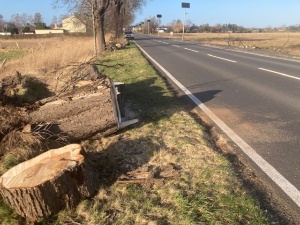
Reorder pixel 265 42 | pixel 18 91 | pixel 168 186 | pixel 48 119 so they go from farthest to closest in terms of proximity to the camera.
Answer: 1. pixel 265 42
2. pixel 18 91
3. pixel 48 119
4. pixel 168 186

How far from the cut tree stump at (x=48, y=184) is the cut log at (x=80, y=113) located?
1.15 metres

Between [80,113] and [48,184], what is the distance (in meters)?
1.70

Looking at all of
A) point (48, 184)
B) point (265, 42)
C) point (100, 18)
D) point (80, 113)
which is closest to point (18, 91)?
point (80, 113)

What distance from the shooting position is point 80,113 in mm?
4465

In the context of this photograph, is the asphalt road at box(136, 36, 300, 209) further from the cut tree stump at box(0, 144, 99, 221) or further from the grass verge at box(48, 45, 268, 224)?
the cut tree stump at box(0, 144, 99, 221)

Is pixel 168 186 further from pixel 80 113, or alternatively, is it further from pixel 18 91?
pixel 18 91

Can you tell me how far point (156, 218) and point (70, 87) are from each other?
292cm

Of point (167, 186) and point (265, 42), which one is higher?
point (265, 42)

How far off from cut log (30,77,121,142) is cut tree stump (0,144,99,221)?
3.76 feet

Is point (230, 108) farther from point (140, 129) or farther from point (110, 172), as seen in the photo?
point (110, 172)

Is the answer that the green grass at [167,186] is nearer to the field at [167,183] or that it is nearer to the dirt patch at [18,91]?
the field at [167,183]

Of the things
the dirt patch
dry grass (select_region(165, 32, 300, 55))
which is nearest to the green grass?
the dirt patch

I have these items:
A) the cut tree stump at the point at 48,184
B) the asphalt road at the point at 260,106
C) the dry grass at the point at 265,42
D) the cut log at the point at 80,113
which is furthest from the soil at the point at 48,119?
the dry grass at the point at 265,42

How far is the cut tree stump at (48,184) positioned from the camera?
289 cm
